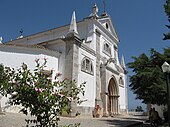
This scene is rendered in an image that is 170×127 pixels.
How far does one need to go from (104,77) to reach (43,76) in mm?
18187

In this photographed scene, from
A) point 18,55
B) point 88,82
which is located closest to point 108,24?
point 88,82

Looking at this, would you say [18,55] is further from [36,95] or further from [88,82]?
[36,95]

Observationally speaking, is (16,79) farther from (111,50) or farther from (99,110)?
(111,50)

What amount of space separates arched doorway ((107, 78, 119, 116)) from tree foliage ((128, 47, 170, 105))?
10.6 meters

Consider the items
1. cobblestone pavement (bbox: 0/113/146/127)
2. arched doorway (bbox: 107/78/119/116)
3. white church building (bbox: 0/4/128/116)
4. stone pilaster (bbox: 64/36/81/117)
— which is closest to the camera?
cobblestone pavement (bbox: 0/113/146/127)

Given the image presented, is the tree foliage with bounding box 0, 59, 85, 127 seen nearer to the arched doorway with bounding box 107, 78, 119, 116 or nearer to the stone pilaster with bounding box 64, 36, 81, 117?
the stone pilaster with bounding box 64, 36, 81, 117

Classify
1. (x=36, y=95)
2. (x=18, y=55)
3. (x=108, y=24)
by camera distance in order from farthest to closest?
1. (x=108, y=24)
2. (x=18, y=55)
3. (x=36, y=95)

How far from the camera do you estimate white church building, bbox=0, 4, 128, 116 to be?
54.4ft

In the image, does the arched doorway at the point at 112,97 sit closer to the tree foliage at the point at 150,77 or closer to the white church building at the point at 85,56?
the white church building at the point at 85,56

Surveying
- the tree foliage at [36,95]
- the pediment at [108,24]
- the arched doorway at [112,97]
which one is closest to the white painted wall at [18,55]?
the tree foliage at [36,95]

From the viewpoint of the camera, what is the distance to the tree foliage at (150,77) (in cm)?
1219

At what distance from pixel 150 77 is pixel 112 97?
44.7 feet

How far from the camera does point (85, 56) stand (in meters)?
20.0

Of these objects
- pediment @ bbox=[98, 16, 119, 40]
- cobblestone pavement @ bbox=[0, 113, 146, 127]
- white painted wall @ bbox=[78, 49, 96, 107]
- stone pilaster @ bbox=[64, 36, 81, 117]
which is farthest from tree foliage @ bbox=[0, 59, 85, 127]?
pediment @ bbox=[98, 16, 119, 40]
